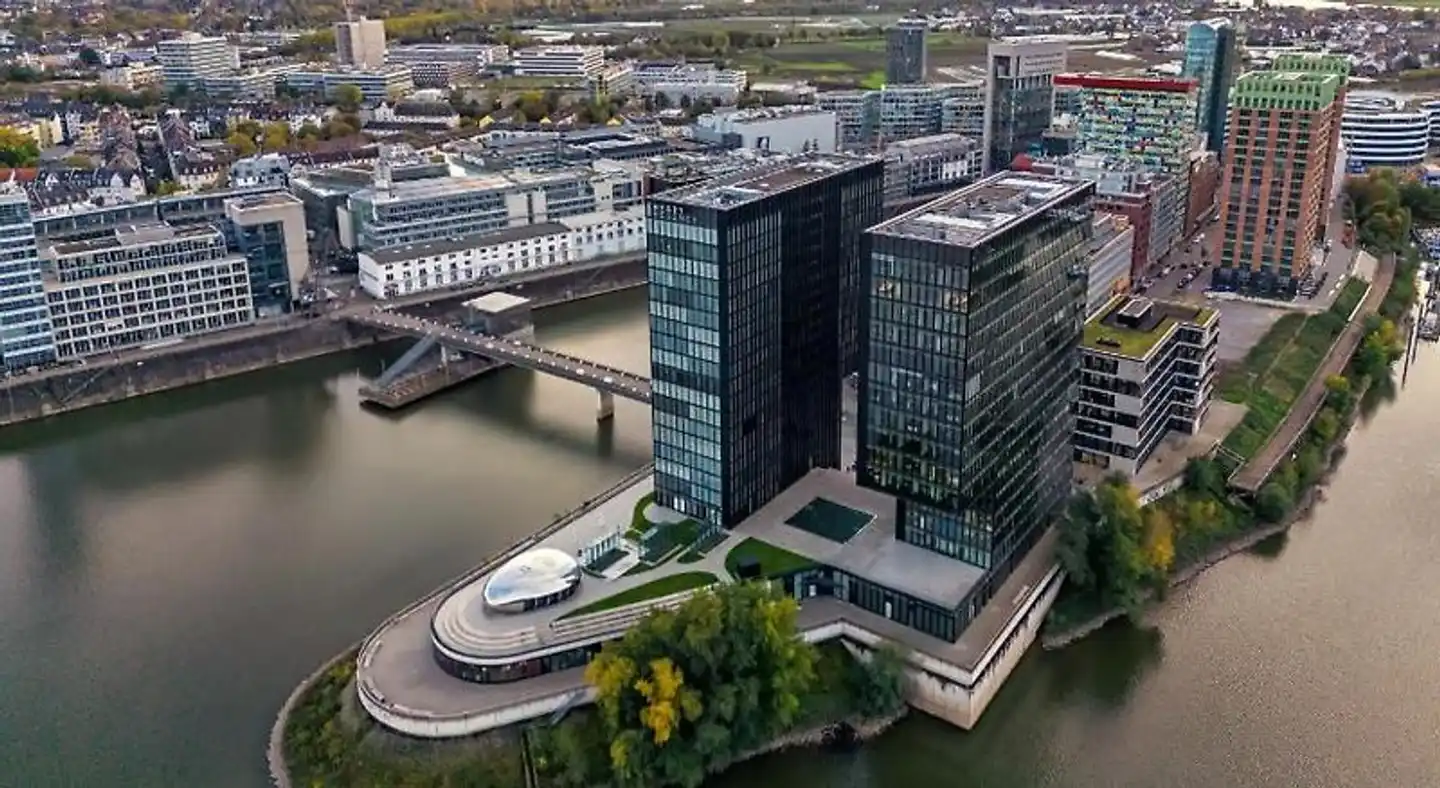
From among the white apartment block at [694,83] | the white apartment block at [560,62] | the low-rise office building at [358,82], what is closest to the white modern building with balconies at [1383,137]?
the white apartment block at [694,83]

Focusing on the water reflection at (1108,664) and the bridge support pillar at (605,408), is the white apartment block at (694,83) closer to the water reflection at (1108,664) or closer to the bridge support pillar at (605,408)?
the bridge support pillar at (605,408)

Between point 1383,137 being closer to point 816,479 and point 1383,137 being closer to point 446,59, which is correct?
point 816,479

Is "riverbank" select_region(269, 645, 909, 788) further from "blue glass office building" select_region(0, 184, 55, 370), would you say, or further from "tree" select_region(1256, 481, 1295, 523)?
"blue glass office building" select_region(0, 184, 55, 370)

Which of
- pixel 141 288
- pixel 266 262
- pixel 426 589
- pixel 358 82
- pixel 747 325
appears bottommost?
pixel 426 589

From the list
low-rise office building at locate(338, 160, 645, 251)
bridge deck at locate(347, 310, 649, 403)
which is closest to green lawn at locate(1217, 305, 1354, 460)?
bridge deck at locate(347, 310, 649, 403)

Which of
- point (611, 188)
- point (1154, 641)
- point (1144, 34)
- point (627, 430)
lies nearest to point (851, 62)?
point (1144, 34)

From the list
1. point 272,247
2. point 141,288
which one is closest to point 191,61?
point 272,247

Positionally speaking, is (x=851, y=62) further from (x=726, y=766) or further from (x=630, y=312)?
(x=726, y=766)
